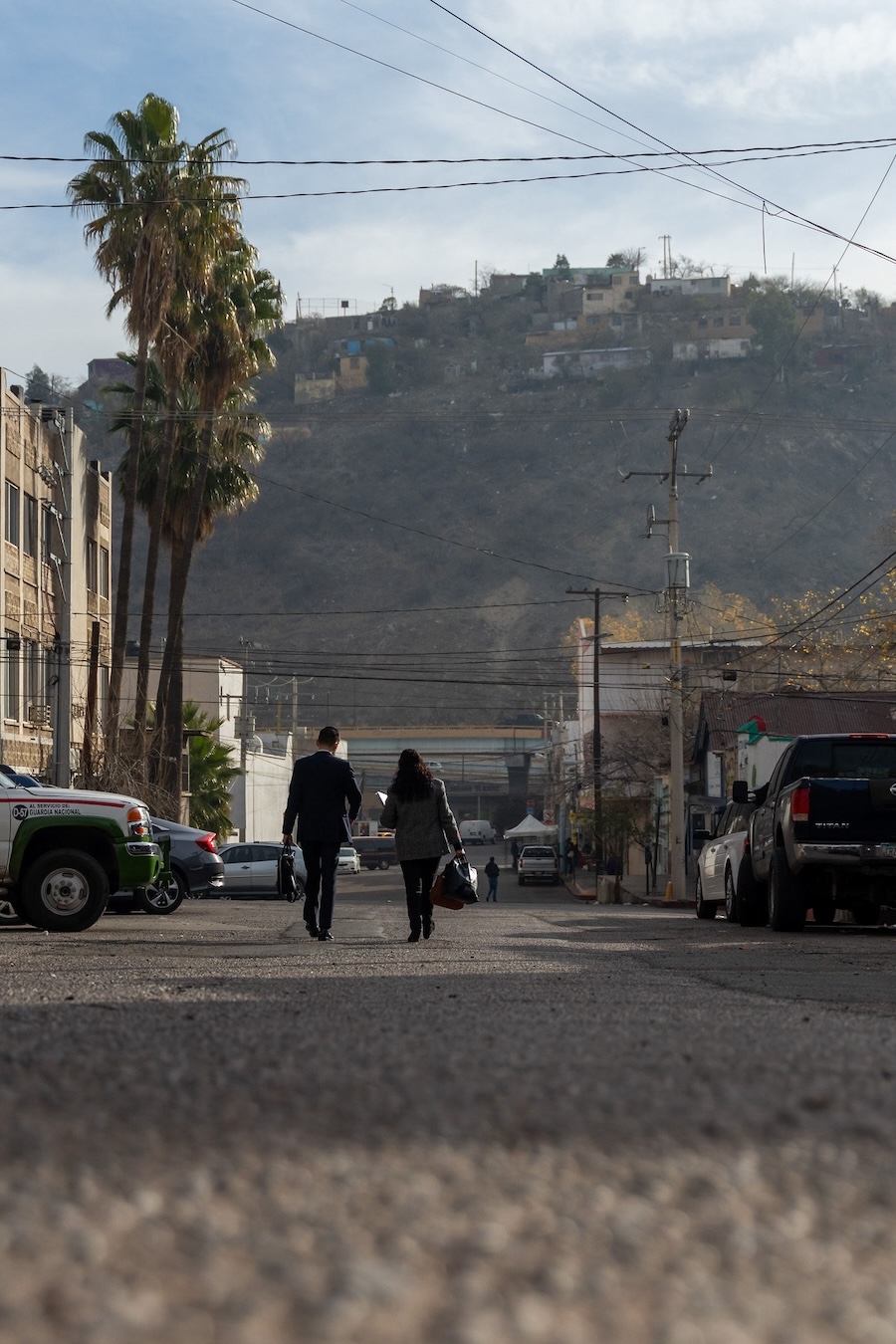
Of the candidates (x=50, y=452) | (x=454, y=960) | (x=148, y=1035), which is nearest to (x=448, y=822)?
(x=454, y=960)

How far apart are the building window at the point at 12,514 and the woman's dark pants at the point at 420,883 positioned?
24.6m

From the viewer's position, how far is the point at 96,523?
154 ft

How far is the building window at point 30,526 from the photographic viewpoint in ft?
126

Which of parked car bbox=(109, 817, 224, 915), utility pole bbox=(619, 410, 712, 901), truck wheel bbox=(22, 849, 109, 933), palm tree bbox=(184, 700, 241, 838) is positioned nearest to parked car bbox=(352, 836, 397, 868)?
palm tree bbox=(184, 700, 241, 838)

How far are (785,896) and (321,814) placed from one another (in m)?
6.22

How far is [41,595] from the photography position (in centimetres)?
3997

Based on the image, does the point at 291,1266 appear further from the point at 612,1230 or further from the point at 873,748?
the point at 873,748

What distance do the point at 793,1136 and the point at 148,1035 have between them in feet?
8.38

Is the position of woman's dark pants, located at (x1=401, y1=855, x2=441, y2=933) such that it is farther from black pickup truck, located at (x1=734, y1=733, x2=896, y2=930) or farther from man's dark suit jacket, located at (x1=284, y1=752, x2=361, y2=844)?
black pickup truck, located at (x1=734, y1=733, x2=896, y2=930)

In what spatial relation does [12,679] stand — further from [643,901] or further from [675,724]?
[643,901]

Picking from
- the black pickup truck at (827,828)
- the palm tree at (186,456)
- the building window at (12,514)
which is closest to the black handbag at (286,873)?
the black pickup truck at (827,828)

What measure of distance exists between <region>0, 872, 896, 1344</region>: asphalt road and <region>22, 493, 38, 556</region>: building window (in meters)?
33.9

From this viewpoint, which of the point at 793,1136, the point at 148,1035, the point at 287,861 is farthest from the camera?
the point at 287,861

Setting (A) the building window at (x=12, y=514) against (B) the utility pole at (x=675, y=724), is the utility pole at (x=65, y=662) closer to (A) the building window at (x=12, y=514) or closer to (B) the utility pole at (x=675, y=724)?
(A) the building window at (x=12, y=514)
